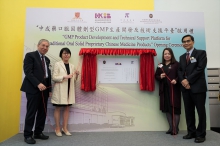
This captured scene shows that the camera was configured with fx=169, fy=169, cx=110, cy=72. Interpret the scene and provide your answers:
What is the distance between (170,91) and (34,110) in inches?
89.6

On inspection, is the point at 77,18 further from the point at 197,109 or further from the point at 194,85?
the point at 197,109

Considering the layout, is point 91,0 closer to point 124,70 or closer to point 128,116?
point 124,70

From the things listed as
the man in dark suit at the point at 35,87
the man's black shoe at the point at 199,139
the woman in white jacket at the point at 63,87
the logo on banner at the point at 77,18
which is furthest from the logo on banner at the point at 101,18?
the man's black shoe at the point at 199,139

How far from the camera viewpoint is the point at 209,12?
4.65 meters

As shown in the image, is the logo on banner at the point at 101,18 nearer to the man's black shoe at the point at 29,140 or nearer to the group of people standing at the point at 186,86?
the group of people standing at the point at 186,86

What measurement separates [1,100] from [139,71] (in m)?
2.89

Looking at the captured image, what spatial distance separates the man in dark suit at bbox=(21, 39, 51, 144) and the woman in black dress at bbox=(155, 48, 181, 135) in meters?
2.00

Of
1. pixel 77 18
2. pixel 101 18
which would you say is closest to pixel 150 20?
pixel 101 18

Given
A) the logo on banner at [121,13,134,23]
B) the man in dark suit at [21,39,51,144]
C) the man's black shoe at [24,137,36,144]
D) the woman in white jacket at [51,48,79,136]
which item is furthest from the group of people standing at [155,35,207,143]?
the man's black shoe at [24,137,36,144]

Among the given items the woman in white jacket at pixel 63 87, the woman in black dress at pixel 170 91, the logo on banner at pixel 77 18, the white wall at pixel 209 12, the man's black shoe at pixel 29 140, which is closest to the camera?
the man's black shoe at pixel 29 140

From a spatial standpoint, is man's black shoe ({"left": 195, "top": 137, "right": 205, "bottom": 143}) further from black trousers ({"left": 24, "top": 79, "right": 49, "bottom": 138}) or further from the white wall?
the white wall

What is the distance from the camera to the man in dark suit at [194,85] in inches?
101

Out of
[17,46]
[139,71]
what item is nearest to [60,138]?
[139,71]

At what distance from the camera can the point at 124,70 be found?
3.36m
